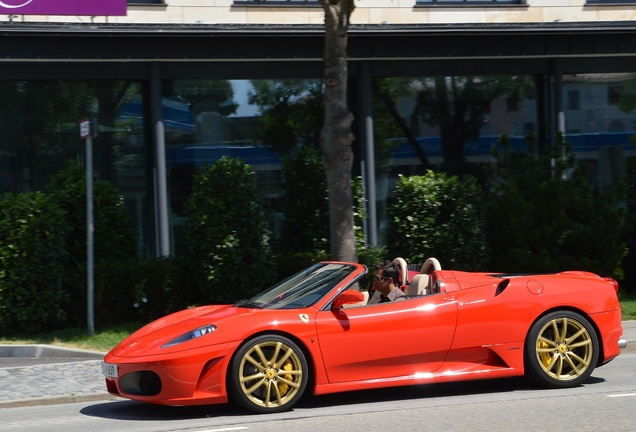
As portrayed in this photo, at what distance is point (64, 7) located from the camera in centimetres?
1522

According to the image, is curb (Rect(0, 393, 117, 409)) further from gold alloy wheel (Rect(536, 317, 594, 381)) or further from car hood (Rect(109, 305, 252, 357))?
gold alloy wheel (Rect(536, 317, 594, 381))

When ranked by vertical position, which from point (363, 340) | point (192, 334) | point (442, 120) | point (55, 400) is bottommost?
point (55, 400)

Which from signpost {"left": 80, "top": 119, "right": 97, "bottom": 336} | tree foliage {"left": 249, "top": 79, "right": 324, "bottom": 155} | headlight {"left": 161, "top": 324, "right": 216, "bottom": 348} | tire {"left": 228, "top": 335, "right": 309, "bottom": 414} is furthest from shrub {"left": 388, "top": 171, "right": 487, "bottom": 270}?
headlight {"left": 161, "top": 324, "right": 216, "bottom": 348}

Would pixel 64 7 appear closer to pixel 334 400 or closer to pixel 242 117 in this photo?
pixel 242 117

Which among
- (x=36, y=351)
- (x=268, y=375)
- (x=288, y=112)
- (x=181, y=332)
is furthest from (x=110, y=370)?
(x=288, y=112)

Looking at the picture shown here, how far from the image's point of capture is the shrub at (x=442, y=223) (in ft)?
48.9

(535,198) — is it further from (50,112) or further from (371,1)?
(50,112)

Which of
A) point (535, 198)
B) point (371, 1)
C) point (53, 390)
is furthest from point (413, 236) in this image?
point (53, 390)

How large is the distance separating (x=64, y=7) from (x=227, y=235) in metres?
4.92

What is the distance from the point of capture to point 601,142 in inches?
720

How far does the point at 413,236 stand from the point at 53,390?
7181mm

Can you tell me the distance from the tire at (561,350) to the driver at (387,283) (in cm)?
132

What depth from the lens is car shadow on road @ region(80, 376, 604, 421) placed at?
319 inches

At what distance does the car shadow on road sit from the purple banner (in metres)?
8.31
